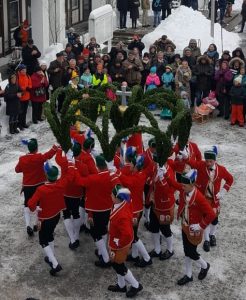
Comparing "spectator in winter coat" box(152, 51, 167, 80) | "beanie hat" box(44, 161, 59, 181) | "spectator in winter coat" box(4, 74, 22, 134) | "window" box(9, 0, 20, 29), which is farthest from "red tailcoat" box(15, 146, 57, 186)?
"window" box(9, 0, 20, 29)

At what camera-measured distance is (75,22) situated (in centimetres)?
2470

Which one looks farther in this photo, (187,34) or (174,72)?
(187,34)

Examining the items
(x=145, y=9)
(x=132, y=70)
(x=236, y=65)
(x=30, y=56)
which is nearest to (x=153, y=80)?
(x=132, y=70)

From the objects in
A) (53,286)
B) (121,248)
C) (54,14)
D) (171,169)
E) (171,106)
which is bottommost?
(53,286)

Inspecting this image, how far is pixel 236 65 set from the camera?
15719 mm

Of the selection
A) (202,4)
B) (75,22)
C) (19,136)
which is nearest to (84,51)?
(19,136)

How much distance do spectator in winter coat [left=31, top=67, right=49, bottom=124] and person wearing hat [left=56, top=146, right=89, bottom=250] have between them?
514cm

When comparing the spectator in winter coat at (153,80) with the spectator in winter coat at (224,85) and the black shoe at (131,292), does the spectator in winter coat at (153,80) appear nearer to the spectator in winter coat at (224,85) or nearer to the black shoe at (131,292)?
the spectator in winter coat at (224,85)

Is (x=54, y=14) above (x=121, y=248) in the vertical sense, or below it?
above

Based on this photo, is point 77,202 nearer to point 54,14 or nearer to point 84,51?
point 84,51

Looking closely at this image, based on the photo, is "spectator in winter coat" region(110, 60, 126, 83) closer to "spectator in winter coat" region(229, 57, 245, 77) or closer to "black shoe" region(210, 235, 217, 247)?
"spectator in winter coat" region(229, 57, 245, 77)

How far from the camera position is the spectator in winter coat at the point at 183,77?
623 inches

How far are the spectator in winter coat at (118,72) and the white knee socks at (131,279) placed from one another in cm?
855

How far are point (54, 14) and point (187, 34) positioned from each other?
4.94 m
